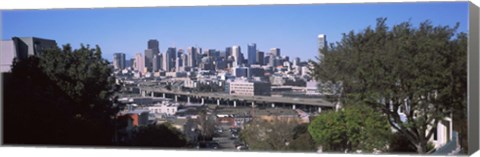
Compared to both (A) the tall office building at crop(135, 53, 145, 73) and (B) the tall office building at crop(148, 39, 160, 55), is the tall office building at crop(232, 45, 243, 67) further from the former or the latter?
(A) the tall office building at crop(135, 53, 145, 73)

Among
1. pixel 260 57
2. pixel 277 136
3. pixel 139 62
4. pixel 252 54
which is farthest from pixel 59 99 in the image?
pixel 277 136

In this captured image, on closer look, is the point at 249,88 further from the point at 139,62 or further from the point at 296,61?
the point at 139,62

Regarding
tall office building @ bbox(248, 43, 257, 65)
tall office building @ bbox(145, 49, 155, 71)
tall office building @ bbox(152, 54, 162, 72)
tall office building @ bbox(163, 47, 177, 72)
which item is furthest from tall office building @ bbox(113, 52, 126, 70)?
tall office building @ bbox(248, 43, 257, 65)

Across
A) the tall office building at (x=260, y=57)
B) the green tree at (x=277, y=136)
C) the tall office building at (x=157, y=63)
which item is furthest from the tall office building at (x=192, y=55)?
the green tree at (x=277, y=136)

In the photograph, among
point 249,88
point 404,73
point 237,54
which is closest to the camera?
point 404,73

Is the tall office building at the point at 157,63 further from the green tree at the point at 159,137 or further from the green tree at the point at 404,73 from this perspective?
Answer: the green tree at the point at 404,73

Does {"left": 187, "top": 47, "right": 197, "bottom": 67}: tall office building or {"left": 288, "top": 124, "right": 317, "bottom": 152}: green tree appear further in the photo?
{"left": 187, "top": 47, "right": 197, "bottom": 67}: tall office building

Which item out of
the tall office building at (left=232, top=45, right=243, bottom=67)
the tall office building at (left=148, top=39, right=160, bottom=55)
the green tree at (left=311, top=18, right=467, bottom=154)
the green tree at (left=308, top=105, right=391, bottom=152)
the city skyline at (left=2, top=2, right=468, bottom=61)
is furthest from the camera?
the tall office building at (left=148, top=39, right=160, bottom=55)
